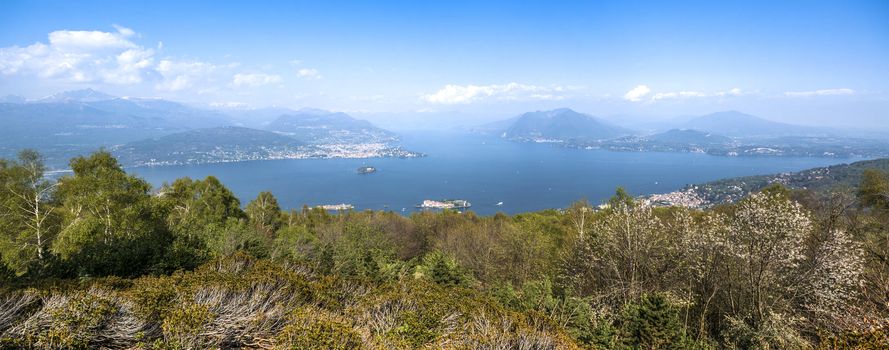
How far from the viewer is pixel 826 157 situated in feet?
464

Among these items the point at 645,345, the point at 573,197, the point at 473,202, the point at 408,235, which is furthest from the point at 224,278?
the point at 573,197

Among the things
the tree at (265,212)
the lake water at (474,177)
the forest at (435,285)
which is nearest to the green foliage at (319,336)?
the forest at (435,285)

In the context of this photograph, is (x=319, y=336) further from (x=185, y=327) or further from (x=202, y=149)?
(x=202, y=149)

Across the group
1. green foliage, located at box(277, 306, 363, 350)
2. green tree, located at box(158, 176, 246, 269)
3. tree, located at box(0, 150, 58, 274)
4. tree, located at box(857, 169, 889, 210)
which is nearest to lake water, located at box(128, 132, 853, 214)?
green tree, located at box(158, 176, 246, 269)

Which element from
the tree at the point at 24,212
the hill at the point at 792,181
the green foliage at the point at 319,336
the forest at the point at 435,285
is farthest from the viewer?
the hill at the point at 792,181

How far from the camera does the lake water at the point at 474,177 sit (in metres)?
78.6

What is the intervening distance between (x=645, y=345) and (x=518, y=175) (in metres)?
104

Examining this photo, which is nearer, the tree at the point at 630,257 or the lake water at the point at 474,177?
the tree at the point at 630,257

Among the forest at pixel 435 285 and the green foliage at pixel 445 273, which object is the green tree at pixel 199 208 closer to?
the forest at pixel 435 285

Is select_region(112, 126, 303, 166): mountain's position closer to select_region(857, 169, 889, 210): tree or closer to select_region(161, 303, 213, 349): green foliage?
select_region(161, 303, 213, 349): green foliage

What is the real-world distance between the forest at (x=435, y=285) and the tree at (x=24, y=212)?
2.0 inches

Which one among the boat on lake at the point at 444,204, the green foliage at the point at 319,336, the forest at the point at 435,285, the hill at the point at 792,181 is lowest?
the boat on lake at the point at 444,204

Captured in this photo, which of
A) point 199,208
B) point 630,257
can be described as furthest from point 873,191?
point 199,208

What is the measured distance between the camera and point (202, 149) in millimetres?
156875
